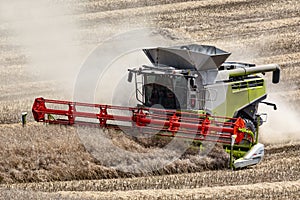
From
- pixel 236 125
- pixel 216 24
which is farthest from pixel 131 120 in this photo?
pixel 216 24

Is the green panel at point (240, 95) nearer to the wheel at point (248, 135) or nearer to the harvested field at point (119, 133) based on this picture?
the wheel at point (248, 135)

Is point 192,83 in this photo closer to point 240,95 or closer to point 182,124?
point 182,124

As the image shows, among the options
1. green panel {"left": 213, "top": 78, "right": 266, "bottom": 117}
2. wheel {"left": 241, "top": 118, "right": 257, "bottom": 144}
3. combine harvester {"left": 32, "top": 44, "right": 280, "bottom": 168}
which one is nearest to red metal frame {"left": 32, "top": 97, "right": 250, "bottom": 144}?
combine harvester {"left": 32, "top": 44, "right": 280, "bottom": 168}

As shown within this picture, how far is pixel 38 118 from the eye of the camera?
490 inches

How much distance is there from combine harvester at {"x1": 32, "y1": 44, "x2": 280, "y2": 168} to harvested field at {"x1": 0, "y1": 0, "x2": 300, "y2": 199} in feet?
1.13

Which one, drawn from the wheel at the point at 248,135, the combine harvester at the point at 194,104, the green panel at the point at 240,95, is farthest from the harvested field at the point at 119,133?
the green panel at the point at 240,95

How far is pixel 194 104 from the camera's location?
38.3 feet

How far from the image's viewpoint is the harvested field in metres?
10.1

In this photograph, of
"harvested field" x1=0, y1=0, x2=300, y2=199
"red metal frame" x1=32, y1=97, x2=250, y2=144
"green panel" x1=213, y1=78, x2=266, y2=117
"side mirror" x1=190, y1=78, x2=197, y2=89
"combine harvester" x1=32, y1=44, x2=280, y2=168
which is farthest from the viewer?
"green panel" x1=213, y1=78, x2=266, y2=117

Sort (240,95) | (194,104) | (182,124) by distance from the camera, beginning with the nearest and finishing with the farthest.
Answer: (182,124), (194,104), (240,95)

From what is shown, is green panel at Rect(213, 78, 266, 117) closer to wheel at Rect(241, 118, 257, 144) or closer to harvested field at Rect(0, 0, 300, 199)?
wheel at Rect(241, 118, 257, 144)

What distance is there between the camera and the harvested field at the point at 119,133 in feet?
33.1

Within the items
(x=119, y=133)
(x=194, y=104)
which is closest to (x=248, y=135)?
(x=194, y=104)

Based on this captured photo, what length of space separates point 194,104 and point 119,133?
148 cm
